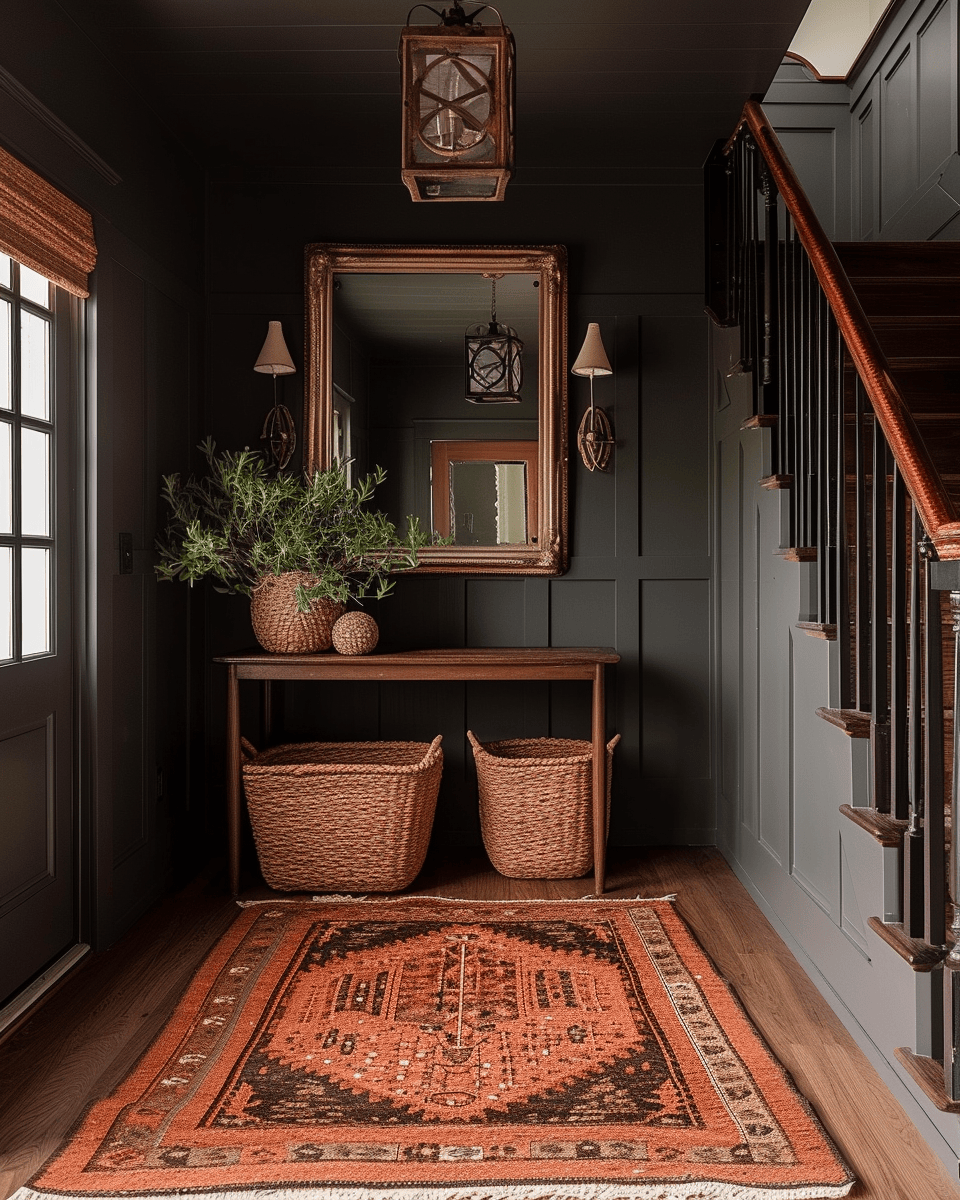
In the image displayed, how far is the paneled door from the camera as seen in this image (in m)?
2.34

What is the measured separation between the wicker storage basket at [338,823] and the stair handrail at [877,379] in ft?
6.14

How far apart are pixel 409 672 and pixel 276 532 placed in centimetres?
64

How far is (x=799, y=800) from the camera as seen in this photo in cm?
262

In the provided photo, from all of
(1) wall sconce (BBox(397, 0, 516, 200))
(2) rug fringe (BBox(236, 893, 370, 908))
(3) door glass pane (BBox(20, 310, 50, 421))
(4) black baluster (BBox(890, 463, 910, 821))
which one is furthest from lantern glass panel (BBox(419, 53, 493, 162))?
(2) rug fringe (BBox(236, 893, 370, 908))

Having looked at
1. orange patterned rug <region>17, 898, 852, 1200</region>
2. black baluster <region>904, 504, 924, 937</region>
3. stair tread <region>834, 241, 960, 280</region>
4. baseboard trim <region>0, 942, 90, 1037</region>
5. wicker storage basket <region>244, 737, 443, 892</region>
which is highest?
stair tread <region>834, 241, 960, 280</region>

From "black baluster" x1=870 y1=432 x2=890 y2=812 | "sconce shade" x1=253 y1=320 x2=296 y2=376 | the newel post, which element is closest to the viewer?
the newel post

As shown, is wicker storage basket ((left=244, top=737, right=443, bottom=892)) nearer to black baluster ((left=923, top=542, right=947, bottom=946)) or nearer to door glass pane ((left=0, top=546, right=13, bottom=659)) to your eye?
door glass pane ((left=0, top=546, right=13, bottom=659))

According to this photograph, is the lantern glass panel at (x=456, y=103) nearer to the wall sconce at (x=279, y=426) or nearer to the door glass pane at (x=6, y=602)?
the door glass pane at (x=6, y=602)

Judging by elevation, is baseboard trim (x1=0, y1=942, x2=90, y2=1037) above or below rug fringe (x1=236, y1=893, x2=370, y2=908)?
above

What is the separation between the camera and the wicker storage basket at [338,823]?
124 inches

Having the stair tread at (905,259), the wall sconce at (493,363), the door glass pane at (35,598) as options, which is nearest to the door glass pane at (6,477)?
the door glass pane at (35,598)

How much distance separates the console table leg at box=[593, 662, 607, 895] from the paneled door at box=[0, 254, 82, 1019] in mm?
1612

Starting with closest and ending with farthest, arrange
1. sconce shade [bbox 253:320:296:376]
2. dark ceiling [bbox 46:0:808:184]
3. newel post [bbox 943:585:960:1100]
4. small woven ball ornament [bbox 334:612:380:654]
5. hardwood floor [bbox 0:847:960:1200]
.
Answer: newel post [bbox 943:585:960:1100] → hardwood floor [bbox 0:847:960:1200] → dark ceiling [bbox 46:0:808:184] → small woven ball ornament [bbox 334:612:380:654] → sconce shade [bbox 253:320:296:376]

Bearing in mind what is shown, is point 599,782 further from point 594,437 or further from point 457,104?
point 457,104
